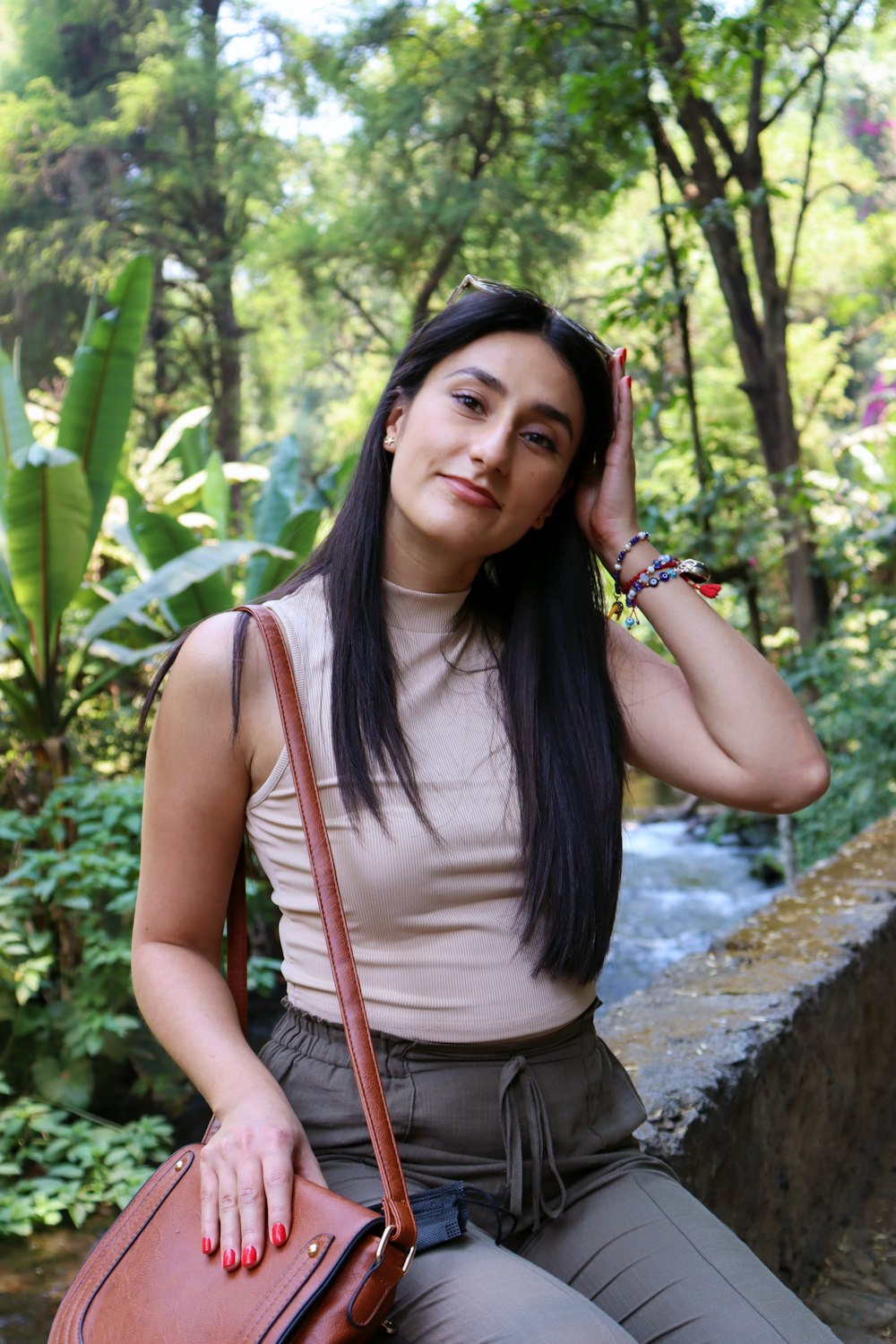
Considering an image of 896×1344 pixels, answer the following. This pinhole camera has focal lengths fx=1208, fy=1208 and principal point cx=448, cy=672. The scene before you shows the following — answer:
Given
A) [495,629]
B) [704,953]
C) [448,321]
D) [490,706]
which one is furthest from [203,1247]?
[704,953]

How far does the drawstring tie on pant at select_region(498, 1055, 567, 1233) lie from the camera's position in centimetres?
119

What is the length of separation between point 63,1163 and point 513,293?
259 cm

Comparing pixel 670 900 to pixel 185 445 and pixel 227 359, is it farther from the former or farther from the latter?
pixel 227 359

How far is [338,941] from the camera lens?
3.63 feet

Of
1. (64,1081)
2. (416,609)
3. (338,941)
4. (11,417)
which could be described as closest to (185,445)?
(11,417)

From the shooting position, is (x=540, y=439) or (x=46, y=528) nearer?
(x=540, y=439)

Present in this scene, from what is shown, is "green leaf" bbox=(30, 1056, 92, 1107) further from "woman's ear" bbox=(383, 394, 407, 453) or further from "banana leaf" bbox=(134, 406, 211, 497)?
"banana leaf" bbox=(134, 406, 211, 497)

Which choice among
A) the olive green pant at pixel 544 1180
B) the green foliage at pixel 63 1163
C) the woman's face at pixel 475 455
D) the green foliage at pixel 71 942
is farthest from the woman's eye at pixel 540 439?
the green foliage at pixel 63 1163

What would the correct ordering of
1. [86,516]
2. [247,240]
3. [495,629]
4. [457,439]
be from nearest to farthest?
[457,439] → [495,629] → [86,516] → [247,240]

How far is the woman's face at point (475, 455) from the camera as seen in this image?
136cm

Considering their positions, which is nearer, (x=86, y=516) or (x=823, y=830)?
(x=86, y=516)

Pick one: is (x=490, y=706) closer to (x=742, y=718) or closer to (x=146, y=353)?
(x=742, y=718)

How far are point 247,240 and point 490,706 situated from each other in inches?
486

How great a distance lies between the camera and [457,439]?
4.49 feet
